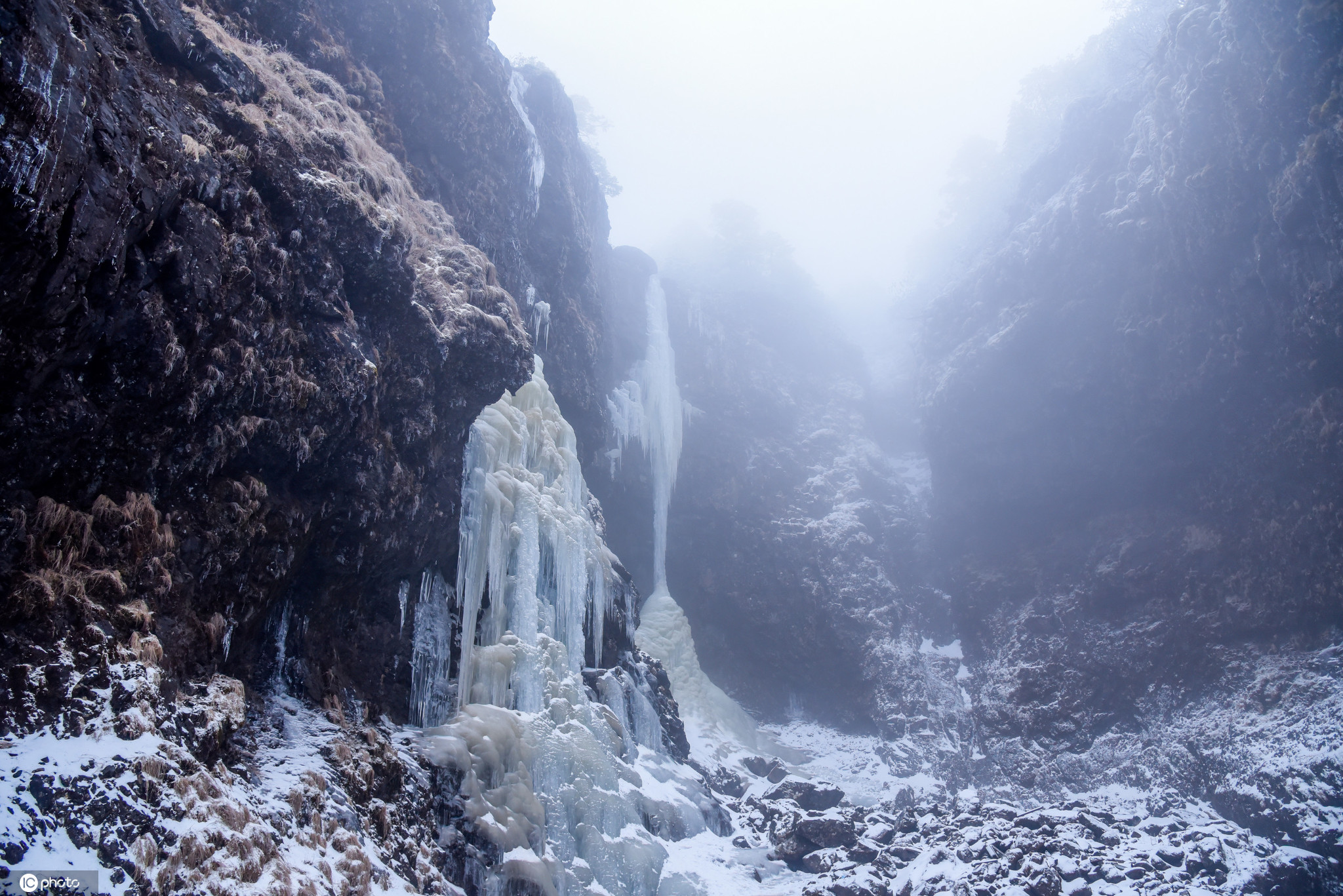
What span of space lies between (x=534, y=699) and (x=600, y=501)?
49.0ft

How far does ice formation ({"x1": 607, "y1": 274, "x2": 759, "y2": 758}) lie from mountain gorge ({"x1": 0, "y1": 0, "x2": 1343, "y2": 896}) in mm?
218

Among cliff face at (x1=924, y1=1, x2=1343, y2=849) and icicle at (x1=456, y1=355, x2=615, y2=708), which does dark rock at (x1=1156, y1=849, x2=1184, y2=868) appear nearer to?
cliff face at (x1=924, y1=1, x2=1343, y2=849)

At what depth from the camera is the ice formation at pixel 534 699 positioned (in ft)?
41.8

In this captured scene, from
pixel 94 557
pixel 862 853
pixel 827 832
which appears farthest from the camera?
pixel 827 832

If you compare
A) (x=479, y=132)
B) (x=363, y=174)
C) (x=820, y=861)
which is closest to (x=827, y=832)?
(x=820, y=861)

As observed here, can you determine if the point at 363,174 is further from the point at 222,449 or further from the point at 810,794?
the point at 810,794

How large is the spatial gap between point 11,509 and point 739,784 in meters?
20.0

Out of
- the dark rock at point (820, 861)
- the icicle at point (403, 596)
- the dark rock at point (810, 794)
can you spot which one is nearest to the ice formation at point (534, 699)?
the icicle at point (403, 596)

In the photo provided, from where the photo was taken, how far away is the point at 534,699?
14719 millimetres

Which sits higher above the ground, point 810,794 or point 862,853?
point 810,794

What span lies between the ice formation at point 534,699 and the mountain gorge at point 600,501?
0.32 ft

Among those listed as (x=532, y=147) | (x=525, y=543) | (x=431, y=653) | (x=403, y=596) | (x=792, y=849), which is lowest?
(x=792, y=849)

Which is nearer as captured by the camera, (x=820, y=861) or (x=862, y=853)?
(x=820, y=861)

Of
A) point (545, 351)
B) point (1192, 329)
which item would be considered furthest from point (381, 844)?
point (1192, 329)
